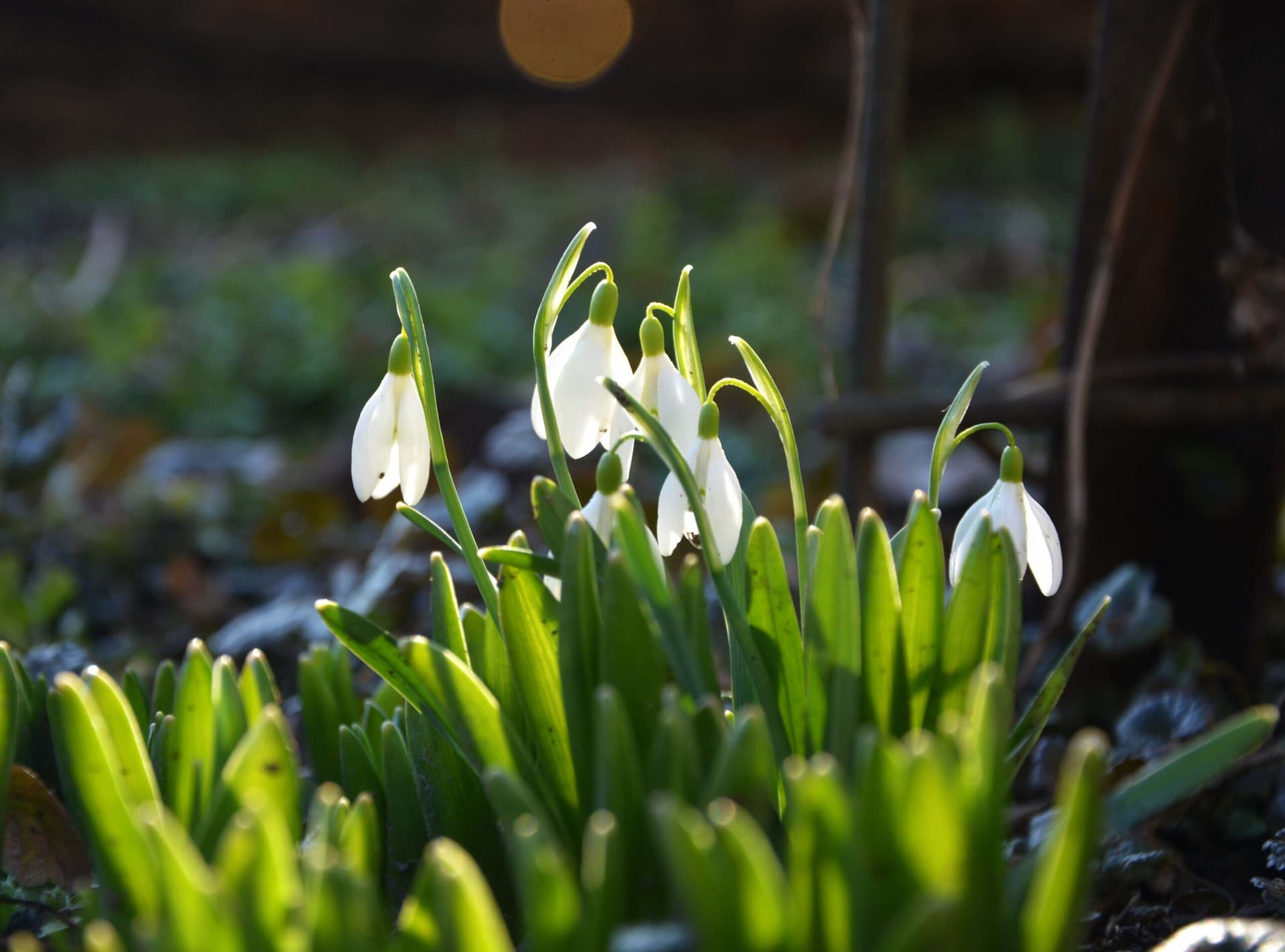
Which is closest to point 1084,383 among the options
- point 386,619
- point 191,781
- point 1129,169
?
point 1129,169

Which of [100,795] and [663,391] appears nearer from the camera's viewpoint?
[100,795]

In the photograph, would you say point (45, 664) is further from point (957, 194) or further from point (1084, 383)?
point (957, 194)

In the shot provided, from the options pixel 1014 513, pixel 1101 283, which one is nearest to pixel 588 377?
pixel 1014 513

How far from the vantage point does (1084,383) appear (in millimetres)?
1496

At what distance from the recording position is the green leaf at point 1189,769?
645mm

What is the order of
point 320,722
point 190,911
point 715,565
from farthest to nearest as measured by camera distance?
point 320,722
point 715,565
point 190,911

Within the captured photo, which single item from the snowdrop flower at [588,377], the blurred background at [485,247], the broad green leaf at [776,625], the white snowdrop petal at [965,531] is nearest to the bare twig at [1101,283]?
the blurred background at [485,247]

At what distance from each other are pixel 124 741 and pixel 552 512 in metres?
0.31

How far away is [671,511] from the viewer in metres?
0.83

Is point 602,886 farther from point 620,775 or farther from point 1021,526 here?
point 1021,526

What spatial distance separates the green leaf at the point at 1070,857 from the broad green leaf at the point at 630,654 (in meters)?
0.26

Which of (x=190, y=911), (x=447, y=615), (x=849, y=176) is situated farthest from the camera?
(x=849, y=176)

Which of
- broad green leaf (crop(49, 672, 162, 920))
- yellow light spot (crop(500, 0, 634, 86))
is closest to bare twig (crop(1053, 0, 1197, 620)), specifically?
broad green leaf (crop(49, 672, 162, 920))

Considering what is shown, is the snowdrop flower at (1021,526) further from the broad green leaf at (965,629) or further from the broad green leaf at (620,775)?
the broad green leaf at (620,775)
